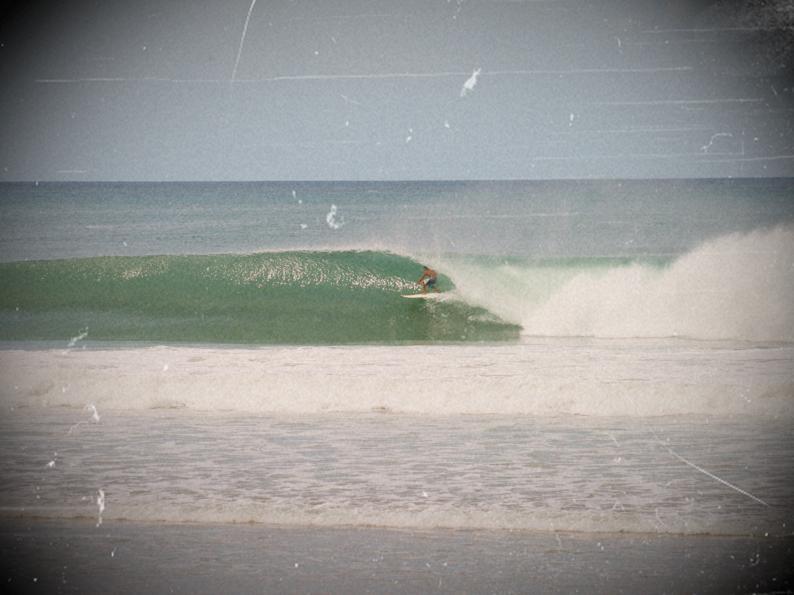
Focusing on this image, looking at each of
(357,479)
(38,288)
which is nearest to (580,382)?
(357,479)

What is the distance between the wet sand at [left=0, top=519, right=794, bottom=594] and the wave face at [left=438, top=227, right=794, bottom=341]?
618cm

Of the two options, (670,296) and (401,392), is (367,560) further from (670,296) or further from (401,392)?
(670,296)

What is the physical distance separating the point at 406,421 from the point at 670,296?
620 cm

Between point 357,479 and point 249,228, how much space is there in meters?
23.3

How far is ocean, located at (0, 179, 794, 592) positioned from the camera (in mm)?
3150

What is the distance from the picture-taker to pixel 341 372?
6.44 m

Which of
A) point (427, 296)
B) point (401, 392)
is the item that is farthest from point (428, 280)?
point (401, 392)

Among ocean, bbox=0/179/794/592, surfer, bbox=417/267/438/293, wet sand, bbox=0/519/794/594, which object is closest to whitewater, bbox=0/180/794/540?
ocean, bbox=0/179/794/592

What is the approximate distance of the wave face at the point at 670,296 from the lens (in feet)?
29.8

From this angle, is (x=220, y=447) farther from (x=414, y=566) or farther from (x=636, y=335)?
(x=636, y=335)

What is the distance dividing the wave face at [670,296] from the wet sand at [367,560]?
6.18m

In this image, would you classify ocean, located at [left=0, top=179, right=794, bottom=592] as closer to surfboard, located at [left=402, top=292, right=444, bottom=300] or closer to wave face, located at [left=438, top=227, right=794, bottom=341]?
wave face, located at [left=438, top=227, right=794, bottom=341]

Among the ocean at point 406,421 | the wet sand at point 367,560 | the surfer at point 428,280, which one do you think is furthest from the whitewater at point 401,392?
the surfer at point 428,280

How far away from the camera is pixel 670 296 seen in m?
10.2
